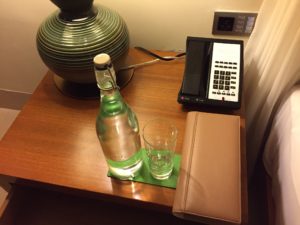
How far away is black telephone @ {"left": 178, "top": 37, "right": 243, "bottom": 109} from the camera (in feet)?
2.54

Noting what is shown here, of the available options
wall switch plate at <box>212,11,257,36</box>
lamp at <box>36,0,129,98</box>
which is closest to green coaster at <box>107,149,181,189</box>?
lamp at <box>36,0,129,98</box>

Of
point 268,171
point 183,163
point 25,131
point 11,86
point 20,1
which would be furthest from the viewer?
point 11,86

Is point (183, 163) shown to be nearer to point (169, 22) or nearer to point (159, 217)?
point (159, 217)

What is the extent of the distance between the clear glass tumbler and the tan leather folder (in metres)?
0.04

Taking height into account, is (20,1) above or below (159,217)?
above

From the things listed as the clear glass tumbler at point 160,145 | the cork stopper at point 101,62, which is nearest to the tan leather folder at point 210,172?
the clear glass tumbler at point 160,145

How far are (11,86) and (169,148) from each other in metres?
1.01

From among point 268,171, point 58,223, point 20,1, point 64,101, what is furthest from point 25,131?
point 268,171

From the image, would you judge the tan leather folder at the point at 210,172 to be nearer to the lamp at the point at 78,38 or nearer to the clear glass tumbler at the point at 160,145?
the clear glass tumbler at the point at 160,145

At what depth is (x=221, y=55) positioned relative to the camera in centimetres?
83

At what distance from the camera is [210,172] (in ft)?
2.02

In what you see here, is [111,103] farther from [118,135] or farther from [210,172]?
[210,172]

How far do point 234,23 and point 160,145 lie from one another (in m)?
0.47

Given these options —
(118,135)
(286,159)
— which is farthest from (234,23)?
(118,135)
